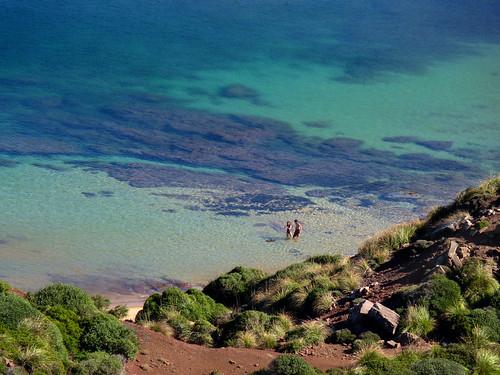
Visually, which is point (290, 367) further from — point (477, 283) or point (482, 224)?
point (482, 224)

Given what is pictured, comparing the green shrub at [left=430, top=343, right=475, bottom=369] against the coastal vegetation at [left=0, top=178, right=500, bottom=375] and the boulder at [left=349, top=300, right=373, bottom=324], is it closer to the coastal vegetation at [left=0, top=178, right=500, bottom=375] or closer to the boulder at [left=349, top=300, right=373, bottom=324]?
the coastal vegetation at [left=0, top=178, right=500, bottom=375]

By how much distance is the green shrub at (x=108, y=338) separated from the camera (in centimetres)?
1620

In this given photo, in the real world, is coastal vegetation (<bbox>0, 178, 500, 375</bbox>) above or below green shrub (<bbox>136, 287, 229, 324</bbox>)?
above

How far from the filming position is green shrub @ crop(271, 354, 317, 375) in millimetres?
15094

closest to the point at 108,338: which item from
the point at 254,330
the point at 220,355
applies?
the point at 220,355

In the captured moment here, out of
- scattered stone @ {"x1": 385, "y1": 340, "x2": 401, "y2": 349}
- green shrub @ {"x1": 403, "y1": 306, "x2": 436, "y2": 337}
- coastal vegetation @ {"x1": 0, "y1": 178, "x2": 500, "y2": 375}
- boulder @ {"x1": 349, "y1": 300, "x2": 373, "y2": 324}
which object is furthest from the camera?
boulder @ {"x1": 349, "y1": 300, "x2": 373, "y2": 324}

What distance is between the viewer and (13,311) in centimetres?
1543

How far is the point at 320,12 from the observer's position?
240 feet

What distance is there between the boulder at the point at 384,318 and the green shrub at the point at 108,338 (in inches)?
194

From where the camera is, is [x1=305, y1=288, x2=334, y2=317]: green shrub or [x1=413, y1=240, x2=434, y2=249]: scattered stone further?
[x1=413, y1=240, x2=434, y2=249]: scattered stone

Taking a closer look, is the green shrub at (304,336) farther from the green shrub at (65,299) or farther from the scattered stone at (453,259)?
the green shrub at (65,299)

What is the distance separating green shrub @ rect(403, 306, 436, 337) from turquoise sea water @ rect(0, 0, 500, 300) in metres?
12.5

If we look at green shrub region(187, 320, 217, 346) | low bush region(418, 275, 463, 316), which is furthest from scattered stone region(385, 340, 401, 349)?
green shrub region(187, 320, 217, 346)

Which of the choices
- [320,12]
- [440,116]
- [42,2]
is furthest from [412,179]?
[42,2]
